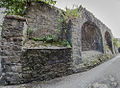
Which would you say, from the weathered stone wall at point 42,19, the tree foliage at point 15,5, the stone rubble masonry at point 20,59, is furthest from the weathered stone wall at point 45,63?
the tree foliage at point 15,5

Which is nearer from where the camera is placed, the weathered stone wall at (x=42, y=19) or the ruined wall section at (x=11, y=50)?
the ruined wall section at (x=11, y=50)

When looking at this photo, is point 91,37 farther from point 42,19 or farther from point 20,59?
point 20,59

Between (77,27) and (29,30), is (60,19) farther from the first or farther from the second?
(29,30)

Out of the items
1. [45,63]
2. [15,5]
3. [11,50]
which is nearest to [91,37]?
[45,63]

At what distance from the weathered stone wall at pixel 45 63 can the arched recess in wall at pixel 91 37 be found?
2.74 m

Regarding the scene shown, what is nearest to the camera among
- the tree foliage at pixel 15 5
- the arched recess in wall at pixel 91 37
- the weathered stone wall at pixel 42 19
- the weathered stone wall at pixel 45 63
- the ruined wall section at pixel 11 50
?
the ruined wall section at pixel 11 50

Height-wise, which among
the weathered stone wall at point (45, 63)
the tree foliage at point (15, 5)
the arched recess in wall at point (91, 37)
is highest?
the tree foliage at point (15, 5)

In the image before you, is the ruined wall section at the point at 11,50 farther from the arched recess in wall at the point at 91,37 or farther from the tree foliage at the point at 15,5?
the arched recess in wall at the point at 91,37

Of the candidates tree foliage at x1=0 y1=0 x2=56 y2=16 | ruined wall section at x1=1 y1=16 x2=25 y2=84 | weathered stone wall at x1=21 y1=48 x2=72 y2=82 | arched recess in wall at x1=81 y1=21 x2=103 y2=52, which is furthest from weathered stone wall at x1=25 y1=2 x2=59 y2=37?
arched recess in wall at x1=81 y1=21 x2=103 y2=52

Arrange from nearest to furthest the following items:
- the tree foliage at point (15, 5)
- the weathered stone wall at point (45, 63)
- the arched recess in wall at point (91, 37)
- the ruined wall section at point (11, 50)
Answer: the ruined wall section at point (11, 50)
the weathered stone wall at point (45, 63)
the tree foliage at point (15, 5)
the arched recess in wall at point (91, 37)

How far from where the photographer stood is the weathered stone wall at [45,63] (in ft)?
6.72

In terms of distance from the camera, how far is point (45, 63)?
2.25 m

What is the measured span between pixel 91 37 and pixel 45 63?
15.5 feet

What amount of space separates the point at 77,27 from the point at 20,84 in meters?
3.54
